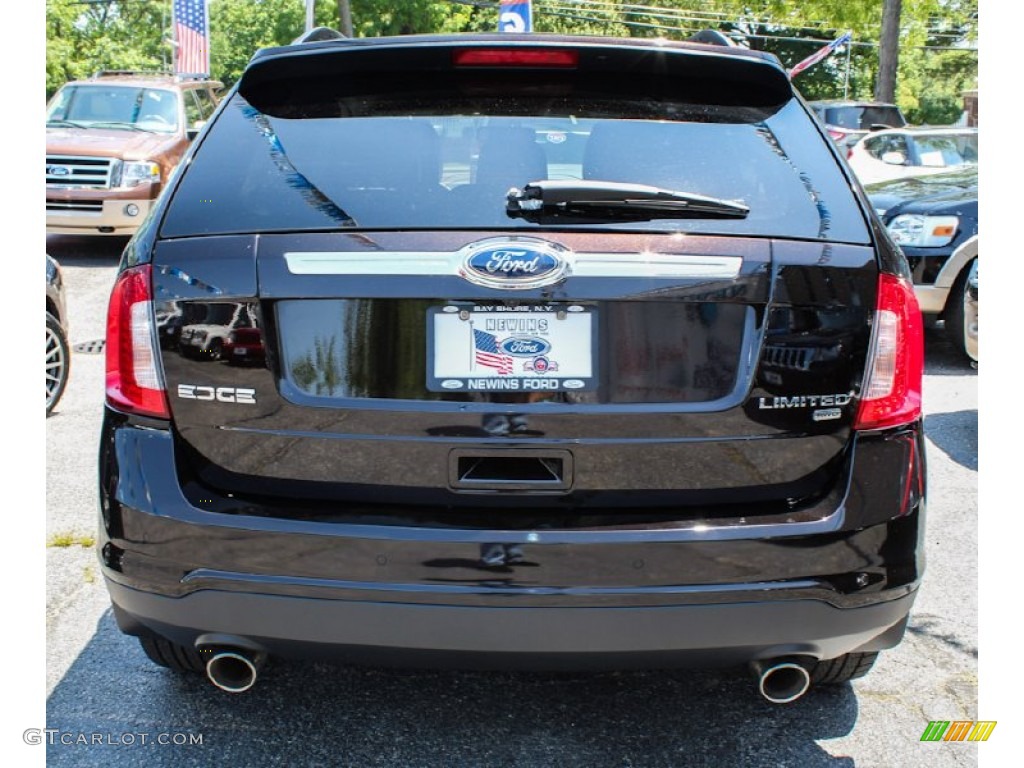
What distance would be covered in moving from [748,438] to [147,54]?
7724 cm

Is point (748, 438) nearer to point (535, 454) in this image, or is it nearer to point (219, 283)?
point (535, 454)

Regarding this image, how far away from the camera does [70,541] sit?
4.34m

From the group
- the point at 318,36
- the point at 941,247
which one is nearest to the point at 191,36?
the point at 941,247

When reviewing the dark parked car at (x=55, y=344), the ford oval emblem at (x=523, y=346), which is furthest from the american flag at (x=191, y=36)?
the ford oval emblem at (x=523, y=346)

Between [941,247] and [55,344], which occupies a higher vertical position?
[941,247]

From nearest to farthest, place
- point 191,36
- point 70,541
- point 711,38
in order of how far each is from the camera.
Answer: point 711,38
point 70,541
point 191,36

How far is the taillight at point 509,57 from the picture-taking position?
Answer: 9.05 ft

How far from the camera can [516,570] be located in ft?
7.57

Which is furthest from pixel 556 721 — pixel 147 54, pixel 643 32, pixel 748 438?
pixel 147 54

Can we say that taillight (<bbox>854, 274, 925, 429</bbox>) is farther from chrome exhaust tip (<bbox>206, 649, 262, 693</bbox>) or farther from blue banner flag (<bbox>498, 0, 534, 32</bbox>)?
blue banner flag (<bbox>498, 0, 534, 32</bbox>)

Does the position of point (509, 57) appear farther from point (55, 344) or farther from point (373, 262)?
point (55, 344)

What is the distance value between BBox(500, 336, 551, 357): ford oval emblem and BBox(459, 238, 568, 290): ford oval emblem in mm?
111

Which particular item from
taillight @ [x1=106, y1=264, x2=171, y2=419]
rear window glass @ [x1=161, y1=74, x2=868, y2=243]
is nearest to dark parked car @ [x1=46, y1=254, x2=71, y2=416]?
rear window glass @ [x1=161, y1=74, x2=868, y2=243]

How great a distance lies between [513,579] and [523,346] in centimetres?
50
